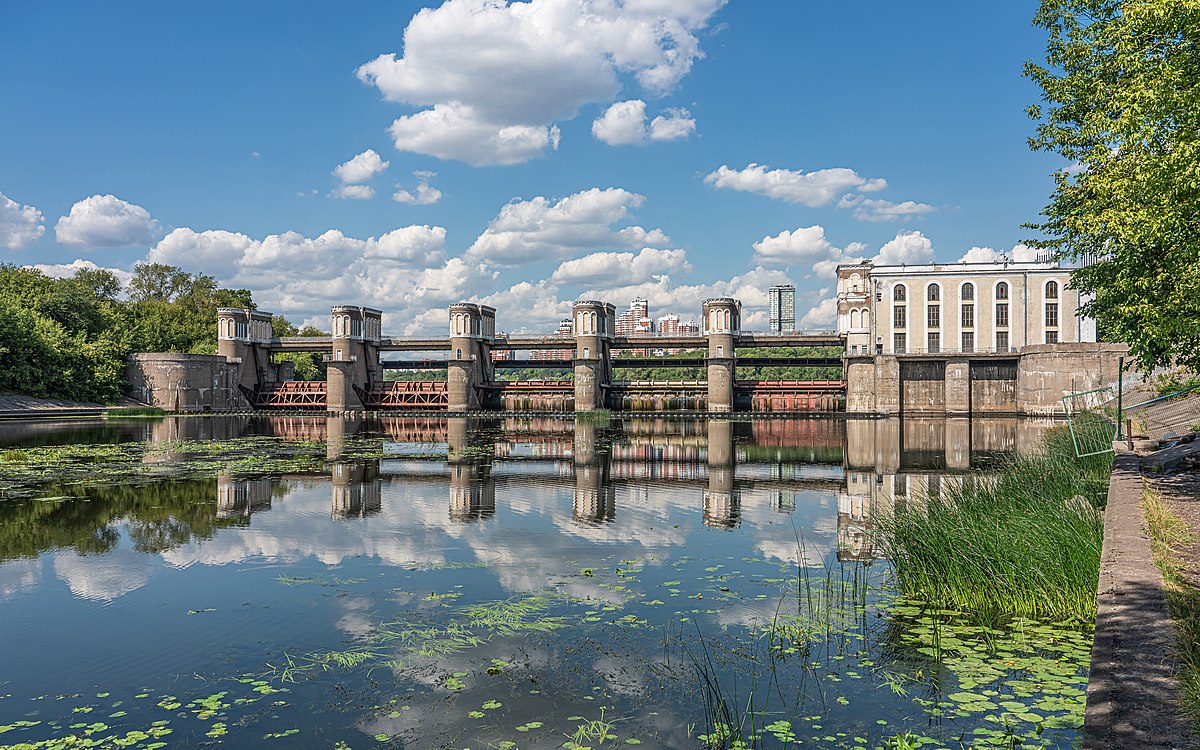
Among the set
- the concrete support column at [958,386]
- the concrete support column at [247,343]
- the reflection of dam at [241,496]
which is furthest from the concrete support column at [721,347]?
the concrete support column at [247,343]

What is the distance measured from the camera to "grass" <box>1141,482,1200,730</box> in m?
4.90

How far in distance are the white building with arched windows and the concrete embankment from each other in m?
53.5

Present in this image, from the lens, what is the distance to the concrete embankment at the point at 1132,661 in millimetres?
4457

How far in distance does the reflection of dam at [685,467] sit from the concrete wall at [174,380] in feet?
70.7

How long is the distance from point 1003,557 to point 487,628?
6.03m

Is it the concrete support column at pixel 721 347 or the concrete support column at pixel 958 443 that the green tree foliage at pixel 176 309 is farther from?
Result: the concrete support column at pixel 958 443

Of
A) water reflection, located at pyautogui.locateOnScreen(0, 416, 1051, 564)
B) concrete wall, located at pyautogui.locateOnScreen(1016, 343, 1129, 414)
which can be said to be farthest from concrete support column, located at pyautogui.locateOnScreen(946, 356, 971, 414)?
water reflection, located at pyautogui.locateOnScreen(0, 416, 1051, 564)

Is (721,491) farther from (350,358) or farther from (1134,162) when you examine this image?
(350,358)

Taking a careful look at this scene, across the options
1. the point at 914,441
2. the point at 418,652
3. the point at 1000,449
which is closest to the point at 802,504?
the point at 418,652

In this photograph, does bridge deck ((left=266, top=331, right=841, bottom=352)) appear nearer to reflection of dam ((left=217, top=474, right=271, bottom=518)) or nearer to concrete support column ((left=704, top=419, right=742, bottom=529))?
concrete support column ((left=704, top=419, right=742, bottom=529))

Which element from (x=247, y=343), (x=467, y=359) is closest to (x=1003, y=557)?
(x=467, y=359)

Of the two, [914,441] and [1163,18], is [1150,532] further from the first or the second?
[914,441]

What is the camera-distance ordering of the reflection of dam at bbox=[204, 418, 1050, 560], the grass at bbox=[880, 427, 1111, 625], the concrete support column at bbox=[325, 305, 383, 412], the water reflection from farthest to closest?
the concrete support column at bbox=[325, 305, 383, 412]
the reflection of dam at bbox=[204, 418, 1050, 560]
the water reflection
the grass at bbox=[880, 427, 1111, 625]

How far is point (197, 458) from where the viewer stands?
2669cm
